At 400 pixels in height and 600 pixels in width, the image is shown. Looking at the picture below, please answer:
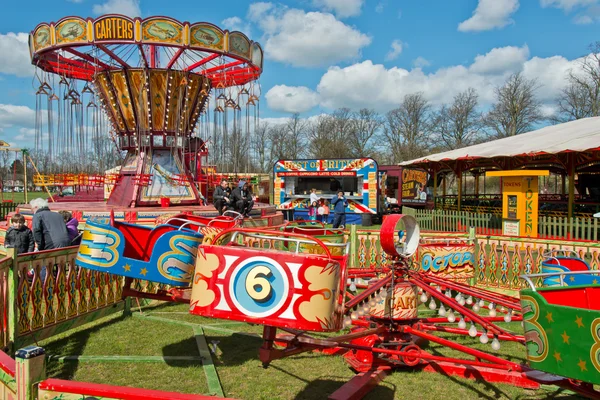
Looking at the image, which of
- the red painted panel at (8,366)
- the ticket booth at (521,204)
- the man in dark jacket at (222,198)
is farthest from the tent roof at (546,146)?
the red painted panel at (8,366)

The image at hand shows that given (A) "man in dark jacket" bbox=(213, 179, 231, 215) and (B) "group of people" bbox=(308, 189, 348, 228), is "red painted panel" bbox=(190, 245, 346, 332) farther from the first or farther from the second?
(B) "group of people" bbox=(308, 189, 348, 228)

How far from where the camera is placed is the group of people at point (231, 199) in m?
12.8

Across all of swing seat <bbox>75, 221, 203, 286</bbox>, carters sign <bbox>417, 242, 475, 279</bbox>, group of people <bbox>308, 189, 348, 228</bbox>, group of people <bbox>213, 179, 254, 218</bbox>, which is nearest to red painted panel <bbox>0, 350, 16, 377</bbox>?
swing seat <bbox>75, 221, 203, 286</bbox>

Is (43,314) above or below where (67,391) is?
below

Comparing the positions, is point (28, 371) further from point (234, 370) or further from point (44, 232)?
point (44, 232)

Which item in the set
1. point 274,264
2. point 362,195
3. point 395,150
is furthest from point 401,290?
point 395,150

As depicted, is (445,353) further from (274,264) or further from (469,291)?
(274,264)

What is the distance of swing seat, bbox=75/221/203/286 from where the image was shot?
13.2ft

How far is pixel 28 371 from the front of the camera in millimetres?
2184

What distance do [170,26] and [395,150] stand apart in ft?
139

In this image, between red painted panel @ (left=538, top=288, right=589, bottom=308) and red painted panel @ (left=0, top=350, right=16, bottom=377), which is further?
red painted panel @ (left=538, top=288, right=589, bottom=308)

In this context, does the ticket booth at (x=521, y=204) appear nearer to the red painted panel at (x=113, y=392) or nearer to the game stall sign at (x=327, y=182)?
the game stall sign at (x=327, y=182)

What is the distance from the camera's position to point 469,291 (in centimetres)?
474

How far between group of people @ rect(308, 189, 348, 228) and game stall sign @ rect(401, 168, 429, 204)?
6667 millimetres
